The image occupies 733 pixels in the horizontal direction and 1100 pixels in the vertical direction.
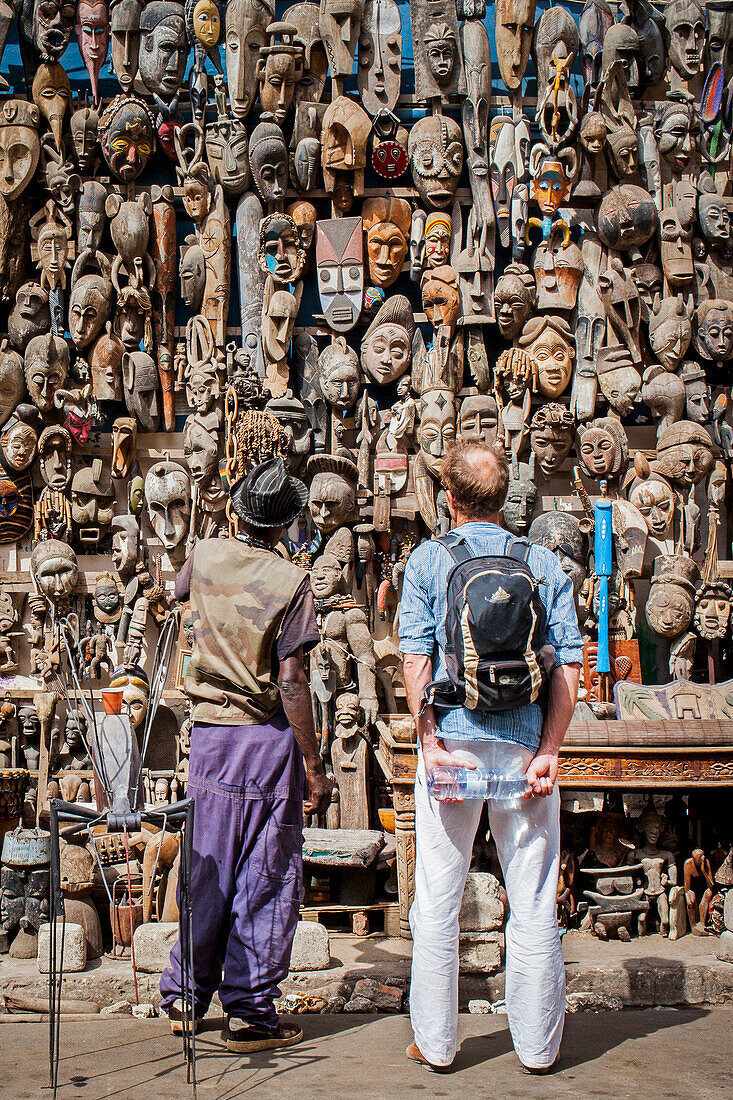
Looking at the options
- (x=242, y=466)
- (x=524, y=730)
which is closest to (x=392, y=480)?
(x=242, y=466)

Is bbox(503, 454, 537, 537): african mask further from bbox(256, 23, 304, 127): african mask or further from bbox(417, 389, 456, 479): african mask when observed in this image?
bbox(256, 23, 304, 127): african mask

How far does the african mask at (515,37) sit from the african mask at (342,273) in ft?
4.11

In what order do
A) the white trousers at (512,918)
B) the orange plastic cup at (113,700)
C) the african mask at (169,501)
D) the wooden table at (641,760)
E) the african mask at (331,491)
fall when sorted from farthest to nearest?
the african mask at (169,501) < the african mask at (331,491) < the wooden table at (641,760) < the orange plastic cup at (113,700) < the white trousers at (512,918)

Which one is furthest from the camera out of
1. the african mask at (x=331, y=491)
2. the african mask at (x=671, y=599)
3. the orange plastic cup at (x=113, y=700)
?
the african mask at (x=331, y=491)

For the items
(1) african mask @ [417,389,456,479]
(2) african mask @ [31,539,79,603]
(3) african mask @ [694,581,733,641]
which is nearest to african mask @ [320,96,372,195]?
(1) african mask @ [417,389,456,479]

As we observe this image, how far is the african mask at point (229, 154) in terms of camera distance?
6238mm

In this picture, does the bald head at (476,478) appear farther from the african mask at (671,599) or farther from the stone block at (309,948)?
the african mask at (671,599)

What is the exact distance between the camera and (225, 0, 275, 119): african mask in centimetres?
628

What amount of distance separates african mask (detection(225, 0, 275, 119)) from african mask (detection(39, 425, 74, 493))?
2.12 metres

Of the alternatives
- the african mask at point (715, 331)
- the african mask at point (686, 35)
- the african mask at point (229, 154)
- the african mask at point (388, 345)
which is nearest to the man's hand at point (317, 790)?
the african mask at point (388, 345)

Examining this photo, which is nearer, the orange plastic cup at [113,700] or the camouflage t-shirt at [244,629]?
the camouflage t-shirt at [244,629]

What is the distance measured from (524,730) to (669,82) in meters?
5.39

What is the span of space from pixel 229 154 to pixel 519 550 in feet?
14.8

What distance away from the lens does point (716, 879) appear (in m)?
4.72
